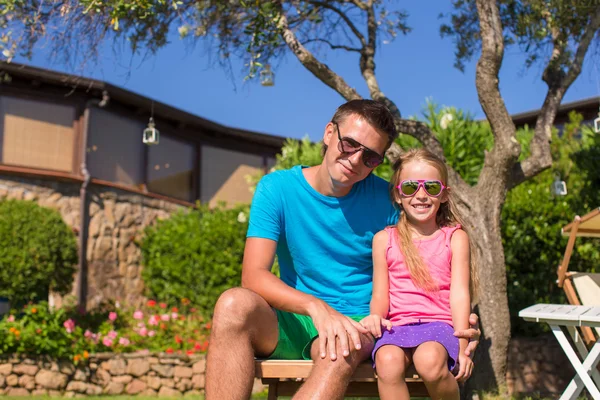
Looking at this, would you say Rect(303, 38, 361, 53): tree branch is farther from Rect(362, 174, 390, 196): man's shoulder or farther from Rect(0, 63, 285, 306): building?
Rect(0, 63, 285, 306): building

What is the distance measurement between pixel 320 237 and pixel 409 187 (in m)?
0.48

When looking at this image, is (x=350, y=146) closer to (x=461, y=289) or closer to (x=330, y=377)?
(x=461, y=289)

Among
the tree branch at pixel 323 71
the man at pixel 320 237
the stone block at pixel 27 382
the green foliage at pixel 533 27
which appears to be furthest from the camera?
the stone block at pixel 27 382

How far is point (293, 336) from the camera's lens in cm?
282

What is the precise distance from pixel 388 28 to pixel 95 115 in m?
6.94

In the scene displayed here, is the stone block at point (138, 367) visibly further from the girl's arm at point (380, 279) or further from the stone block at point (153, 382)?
the girl's arm at point (380, 279)

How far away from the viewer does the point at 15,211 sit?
957 cm

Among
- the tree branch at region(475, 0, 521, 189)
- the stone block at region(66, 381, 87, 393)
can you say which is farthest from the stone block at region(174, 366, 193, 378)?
the tree branch at region(475, 0, 521, 189)

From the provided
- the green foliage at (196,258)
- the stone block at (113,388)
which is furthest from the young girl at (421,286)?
the green foliage at (196,258)

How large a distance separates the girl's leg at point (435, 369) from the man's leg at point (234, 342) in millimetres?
637

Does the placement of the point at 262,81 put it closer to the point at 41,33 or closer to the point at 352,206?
the point at 41,33

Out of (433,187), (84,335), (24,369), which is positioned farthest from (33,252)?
(433,187)

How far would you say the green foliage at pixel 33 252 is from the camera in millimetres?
9047

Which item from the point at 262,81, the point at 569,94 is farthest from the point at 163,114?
the point at 569,94
